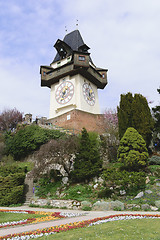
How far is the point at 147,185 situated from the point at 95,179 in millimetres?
3437

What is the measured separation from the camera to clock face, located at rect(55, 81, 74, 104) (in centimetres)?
2738

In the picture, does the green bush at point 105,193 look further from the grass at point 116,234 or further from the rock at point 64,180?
the grass at point 116,234

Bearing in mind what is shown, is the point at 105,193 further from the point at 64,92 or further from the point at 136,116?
the point at 64,92

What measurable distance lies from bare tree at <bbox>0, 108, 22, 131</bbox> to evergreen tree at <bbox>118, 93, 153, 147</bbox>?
74.8 ft

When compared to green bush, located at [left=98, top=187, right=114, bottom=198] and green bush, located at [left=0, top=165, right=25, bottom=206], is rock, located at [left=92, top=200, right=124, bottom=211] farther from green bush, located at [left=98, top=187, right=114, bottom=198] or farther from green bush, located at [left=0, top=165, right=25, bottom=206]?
green bush, located at [left=0, top=165, right=25, bottom=206]

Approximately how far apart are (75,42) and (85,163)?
23207 millimetres

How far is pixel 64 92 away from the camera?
28.1m

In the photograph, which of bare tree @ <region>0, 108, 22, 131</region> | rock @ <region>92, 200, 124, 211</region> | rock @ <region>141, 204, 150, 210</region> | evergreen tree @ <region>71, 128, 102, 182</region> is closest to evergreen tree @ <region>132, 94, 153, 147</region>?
evergreen tree @ <region>71, 128, 102, 182</region>

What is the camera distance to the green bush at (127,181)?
11.0 meters

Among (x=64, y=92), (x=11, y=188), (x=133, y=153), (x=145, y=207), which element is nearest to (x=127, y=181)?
(x=145, y=207)

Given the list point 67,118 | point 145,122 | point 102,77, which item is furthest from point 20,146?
point 102,77

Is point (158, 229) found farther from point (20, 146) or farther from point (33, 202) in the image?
point (20, 146)

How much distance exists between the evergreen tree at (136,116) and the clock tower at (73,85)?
8.44m

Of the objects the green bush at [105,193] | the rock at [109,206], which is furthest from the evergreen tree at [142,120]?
the rock at [109,206]
